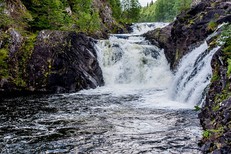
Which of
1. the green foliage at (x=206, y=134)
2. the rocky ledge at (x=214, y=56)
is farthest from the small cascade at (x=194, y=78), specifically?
the green foliage at (x=206, y=134)

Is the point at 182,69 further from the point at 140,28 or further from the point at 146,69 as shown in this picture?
the point at 140,28

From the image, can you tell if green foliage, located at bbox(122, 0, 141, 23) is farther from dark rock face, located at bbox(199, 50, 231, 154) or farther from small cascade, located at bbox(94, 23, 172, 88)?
dark rock face, located at bbox(199, 50, 231, 154)

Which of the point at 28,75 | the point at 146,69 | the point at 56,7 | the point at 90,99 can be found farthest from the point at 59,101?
the point at 56,7

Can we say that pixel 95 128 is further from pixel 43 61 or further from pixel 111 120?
pixel 43 61

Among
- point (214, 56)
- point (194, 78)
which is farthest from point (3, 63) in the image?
point (214, 56)

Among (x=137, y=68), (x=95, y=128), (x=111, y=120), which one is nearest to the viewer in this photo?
(x=95, y=128)

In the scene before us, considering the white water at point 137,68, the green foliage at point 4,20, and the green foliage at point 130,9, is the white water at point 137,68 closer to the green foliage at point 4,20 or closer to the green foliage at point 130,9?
the green foliage at point 4,20

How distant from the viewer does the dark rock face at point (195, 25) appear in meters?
23.2

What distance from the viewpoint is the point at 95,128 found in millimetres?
13398

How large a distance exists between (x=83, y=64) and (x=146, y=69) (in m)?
7.48

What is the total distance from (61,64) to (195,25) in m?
11.9

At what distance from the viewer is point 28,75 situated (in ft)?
83.5

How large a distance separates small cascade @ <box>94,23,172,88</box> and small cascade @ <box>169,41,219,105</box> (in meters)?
7.79

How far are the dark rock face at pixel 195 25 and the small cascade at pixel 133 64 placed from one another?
1305 mm
